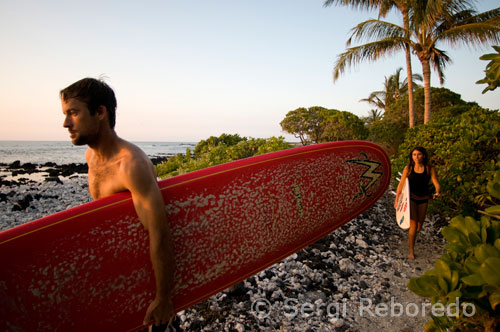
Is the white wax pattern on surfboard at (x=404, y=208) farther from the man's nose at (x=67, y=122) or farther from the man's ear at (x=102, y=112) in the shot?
the man's nose at (x=67, y=122)

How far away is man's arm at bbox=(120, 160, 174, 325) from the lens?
1388 mm

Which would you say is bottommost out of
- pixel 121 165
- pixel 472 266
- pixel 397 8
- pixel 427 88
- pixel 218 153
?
pixel 472 266

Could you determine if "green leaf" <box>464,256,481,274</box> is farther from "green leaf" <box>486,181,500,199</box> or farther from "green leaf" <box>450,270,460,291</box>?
"green leaf" <box>486,181,500,199</box>

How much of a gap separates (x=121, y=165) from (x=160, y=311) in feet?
2.83

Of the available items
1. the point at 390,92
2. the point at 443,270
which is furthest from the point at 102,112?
the point at 390,92

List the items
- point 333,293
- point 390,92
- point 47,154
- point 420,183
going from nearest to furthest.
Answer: point 333,293, point 420,183, point 390,92, point 47,154

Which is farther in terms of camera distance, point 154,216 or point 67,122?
point 67,122

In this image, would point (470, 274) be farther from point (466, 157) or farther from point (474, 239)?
point (466, 157)

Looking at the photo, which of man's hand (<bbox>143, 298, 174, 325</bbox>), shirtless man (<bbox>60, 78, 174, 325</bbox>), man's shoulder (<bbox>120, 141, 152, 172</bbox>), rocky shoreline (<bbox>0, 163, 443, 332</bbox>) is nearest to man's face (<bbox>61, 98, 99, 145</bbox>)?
shirtless man (<bbox>60, 78, 174, 325</bbox>)

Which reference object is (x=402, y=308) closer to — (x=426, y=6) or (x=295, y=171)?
(x=295, y=171)

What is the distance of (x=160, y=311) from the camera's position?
1.49m

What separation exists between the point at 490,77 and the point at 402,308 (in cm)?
218

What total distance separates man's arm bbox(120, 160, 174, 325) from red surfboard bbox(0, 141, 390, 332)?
40 cm

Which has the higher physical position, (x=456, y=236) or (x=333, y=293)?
(x=456, y=236)
